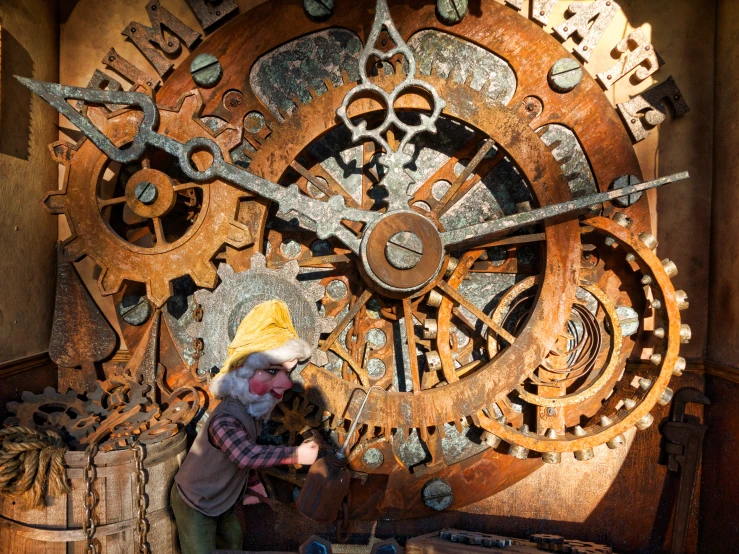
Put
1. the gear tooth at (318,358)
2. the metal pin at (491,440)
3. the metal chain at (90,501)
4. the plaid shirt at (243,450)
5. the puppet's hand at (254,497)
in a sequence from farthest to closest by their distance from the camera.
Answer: the metal pin at (491,440), the puppet's hand at (254,497), the gear tooth at (318,358), the metal chain at (90,501), the plaid shirt at (243,450)

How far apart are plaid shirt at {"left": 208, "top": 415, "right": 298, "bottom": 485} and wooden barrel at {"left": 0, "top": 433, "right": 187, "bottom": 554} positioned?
1.39 feet

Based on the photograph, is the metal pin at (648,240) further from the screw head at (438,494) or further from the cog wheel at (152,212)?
the cog wheel at (152,212)

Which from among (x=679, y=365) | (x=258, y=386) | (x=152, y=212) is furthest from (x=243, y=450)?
(x=679, y=365)

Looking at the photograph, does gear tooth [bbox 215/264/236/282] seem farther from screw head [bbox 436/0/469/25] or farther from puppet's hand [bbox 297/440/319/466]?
screw head [bbox 436/0/469/25]

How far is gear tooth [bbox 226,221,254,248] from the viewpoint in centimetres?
204

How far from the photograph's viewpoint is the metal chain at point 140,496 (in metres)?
1.95

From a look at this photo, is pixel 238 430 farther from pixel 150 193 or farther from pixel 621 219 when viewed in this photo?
pixel 621 219

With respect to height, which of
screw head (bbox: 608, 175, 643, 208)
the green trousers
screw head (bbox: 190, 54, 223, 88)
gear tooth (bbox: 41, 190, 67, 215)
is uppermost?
screw head (bbox: 190, 54, 223, 88)

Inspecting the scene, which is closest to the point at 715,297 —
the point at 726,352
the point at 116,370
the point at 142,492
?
the point at 726,352

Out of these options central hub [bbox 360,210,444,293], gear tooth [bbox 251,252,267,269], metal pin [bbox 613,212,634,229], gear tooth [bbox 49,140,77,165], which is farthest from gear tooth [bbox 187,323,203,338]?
metal pin [bbox 613,212,634,229]

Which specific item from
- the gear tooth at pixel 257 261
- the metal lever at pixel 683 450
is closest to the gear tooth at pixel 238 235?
the gear tooth at pixel 257 261

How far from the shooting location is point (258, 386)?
1797 millimetres

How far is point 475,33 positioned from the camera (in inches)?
87.9

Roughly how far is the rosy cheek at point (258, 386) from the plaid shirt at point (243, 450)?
0.12 m
